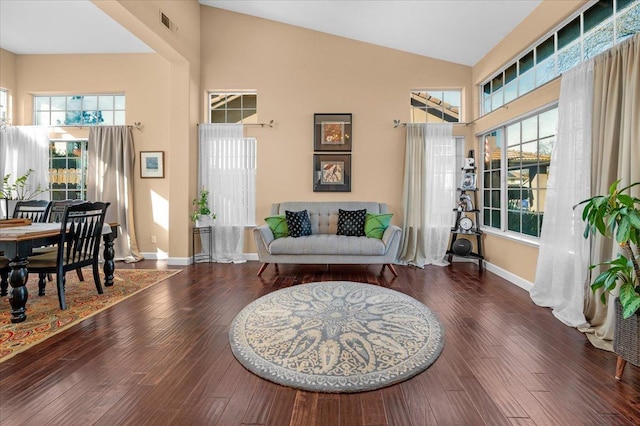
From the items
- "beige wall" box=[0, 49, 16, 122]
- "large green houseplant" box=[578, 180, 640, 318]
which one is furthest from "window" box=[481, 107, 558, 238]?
"beige wall" box=[0, 49, 16, 122]

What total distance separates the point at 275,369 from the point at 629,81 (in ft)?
10.5

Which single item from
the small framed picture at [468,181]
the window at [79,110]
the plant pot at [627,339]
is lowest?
the plant pot at [627,339]

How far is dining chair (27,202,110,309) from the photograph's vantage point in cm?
287

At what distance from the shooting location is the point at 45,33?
4.81 meters

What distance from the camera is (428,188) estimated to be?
4941mm

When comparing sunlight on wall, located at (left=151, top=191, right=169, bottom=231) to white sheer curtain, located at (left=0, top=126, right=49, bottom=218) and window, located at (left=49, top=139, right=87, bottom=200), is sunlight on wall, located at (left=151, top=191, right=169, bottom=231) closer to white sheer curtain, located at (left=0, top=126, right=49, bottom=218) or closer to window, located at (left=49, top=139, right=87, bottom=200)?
window, located at (left=49, top=139, right=87, bottom=200)

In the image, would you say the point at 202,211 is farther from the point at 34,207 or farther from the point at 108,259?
the point at 34,207

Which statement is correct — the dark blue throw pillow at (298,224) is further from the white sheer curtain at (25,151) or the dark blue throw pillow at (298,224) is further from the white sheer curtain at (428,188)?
the white sheer curtain at (25,151)

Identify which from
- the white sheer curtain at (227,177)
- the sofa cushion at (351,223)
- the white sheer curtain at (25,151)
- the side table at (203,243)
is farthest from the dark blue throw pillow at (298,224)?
the white sheer curtain at (25,151)

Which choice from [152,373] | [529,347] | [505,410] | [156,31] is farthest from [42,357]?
[156,31]

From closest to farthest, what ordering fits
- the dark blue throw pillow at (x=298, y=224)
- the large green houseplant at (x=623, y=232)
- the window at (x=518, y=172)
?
the large green houseplant at (x=623, y=232) → the window at (x=518, y=172) → the dark blue throw pillow at (x=298, y=224)

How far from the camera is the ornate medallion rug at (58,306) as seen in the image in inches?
92.5

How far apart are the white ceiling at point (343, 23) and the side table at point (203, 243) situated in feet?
10.6

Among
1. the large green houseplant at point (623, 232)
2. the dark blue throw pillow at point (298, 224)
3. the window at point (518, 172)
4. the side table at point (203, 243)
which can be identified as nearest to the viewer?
the large green houseplant at point (623, 232)
